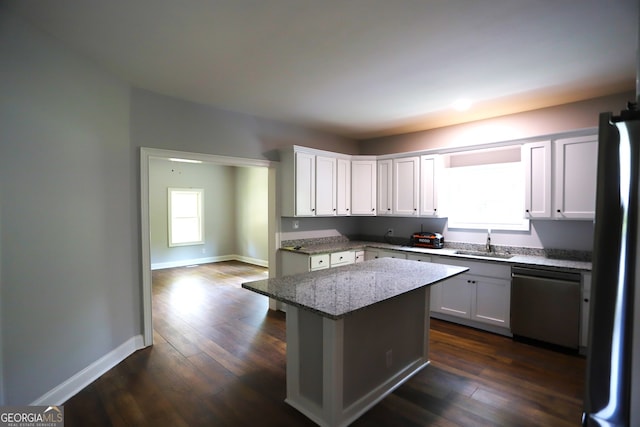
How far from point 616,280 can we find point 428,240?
3.85m

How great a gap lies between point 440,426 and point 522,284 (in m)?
1.98

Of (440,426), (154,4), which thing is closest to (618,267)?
(440,426)

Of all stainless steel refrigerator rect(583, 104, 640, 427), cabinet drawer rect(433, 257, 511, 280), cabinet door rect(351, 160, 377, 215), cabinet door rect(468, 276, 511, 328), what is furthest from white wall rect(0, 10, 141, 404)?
cabinet door rect(468, 276, 511, 328)

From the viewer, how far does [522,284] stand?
3.37m

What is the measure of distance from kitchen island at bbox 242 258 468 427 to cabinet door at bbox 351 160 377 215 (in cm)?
230

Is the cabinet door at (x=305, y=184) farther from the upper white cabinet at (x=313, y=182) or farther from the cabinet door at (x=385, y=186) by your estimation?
the cabinet door at (x=385, y=186)

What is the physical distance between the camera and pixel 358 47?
92.4 inches

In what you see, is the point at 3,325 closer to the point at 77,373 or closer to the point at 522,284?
the point at 77,373

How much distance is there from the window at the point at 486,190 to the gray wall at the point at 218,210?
419 centimetres

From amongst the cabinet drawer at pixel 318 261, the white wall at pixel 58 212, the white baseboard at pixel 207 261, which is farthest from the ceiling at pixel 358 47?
the white baseboard at pixel 207 261

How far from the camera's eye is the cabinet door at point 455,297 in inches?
149

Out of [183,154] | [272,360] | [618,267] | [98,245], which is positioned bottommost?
[272,360]

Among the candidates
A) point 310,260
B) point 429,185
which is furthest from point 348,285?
point 429,185

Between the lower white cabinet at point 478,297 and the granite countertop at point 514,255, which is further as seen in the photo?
the lower white cabinet at point 478,297
